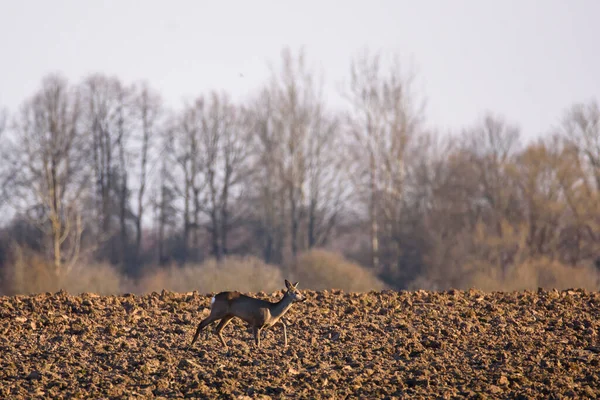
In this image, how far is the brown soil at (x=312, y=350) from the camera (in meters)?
11.0

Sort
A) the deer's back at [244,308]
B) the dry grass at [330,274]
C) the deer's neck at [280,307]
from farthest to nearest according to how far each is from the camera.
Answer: the dry grass at [330,274], the deer's neck at [280,307], the deer's back at [244,308]

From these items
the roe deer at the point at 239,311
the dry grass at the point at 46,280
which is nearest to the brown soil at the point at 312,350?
the roe deer at the point at 239,311

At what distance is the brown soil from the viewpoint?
36.1ft

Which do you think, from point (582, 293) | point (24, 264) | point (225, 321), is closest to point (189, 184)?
point (24, 264)

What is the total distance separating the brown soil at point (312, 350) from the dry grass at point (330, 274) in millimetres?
26988

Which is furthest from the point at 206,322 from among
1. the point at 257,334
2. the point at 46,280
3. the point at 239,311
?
the point at 46,280

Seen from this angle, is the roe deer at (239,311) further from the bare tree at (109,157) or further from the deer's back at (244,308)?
the bare tree at (109,157)

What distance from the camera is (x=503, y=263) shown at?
160 ft

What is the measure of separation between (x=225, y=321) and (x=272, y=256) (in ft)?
157

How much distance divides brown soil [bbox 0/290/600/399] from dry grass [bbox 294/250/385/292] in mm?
26988

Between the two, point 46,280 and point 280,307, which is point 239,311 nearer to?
point 280,307

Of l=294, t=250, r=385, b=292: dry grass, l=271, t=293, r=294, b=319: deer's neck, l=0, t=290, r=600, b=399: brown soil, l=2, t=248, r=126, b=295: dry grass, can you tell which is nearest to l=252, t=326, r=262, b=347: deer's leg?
l=0, t=290, r=600, b=399: brown soil

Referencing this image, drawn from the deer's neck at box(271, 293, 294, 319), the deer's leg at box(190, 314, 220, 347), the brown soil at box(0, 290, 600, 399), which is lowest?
the brown soil at box(0, 290, 600, 399)

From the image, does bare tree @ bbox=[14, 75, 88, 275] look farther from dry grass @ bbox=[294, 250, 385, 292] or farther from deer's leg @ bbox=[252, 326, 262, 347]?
deer's leg @ bbox=[252, 326, 262, 347]
